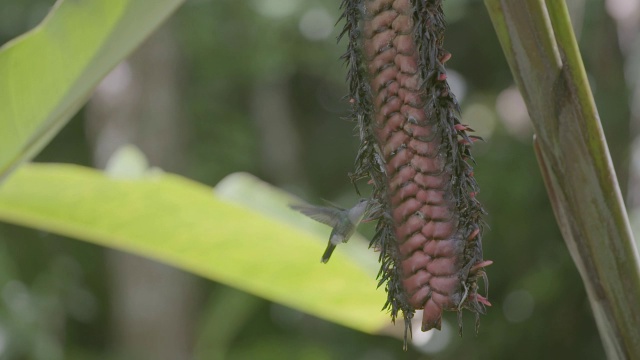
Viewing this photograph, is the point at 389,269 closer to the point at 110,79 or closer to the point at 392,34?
the point at 392,34

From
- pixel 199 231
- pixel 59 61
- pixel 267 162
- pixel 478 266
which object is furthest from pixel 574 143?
pixel 267 162

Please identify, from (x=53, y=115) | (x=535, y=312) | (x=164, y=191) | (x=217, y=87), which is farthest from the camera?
(x=217, y=87)

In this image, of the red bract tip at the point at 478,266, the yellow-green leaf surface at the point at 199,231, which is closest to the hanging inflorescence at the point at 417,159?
the red bract tip at the point at 478,266

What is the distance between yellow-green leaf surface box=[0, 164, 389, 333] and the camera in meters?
0.81

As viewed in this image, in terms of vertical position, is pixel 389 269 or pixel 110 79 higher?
pixel 389 269

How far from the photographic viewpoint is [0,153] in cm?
60

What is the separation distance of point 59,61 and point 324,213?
9.0 inches

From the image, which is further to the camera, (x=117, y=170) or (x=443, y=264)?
(x=117, y=170)

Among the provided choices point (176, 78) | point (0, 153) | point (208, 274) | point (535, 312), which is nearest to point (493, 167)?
point (535, 312)

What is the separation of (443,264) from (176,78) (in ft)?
8.09

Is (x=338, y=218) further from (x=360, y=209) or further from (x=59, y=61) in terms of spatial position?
(x=59, y=61)

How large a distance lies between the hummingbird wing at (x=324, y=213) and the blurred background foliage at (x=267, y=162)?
6.13 ft

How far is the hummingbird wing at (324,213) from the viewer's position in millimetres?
472

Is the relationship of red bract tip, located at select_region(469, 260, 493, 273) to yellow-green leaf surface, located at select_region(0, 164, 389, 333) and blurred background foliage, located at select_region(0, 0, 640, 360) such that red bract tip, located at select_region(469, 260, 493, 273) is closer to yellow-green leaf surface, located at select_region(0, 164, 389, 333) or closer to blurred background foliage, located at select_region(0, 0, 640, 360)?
yellow-green leaf surface, located at select_region(0, 164, 389, 333)
